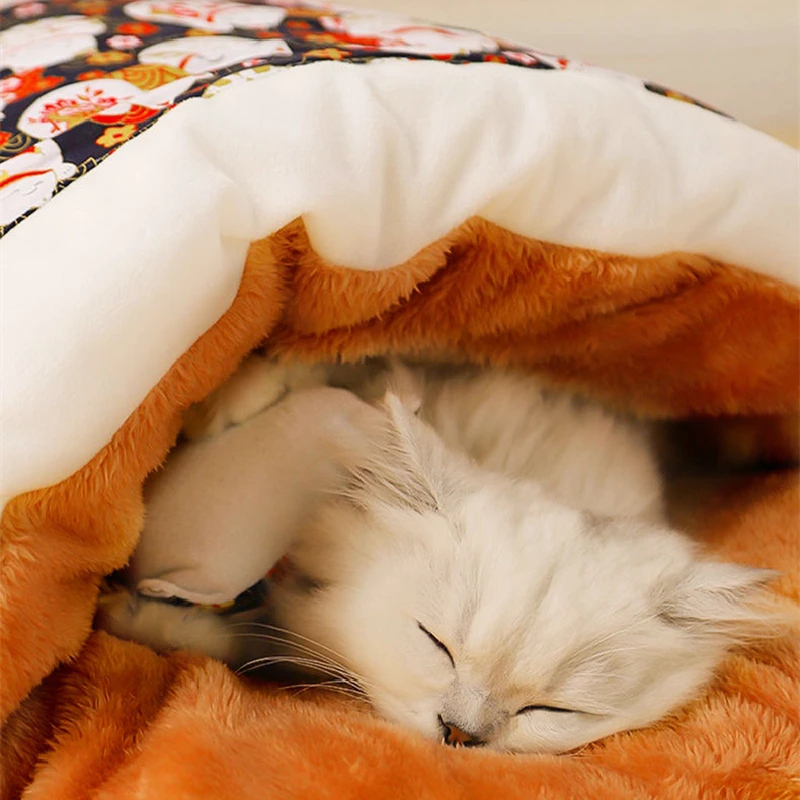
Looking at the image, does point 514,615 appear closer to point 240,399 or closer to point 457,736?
point 457,736

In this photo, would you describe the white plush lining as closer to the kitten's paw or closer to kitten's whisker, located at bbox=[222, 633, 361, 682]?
the kitten's paw

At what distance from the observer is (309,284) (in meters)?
0.83

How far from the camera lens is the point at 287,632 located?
918 mm

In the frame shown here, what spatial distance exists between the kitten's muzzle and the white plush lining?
1.33 feet

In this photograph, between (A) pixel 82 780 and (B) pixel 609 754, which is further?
(B) pixel 609 754

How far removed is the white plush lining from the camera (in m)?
0.65

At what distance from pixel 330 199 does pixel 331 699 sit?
486mm

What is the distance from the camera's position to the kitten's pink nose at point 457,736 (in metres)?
0.79

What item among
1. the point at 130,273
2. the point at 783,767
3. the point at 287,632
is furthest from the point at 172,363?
the point at 783,767

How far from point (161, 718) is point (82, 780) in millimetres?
74

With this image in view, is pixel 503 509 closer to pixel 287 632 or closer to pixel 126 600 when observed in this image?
pixel 287 632

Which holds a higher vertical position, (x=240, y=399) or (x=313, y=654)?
(x=240, y=399)

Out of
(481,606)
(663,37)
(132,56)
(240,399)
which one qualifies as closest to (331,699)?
(481,606)

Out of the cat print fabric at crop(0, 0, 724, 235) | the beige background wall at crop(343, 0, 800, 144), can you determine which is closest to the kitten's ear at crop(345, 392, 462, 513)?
the cat print fabric at crop(0, 0, 724, 235)
